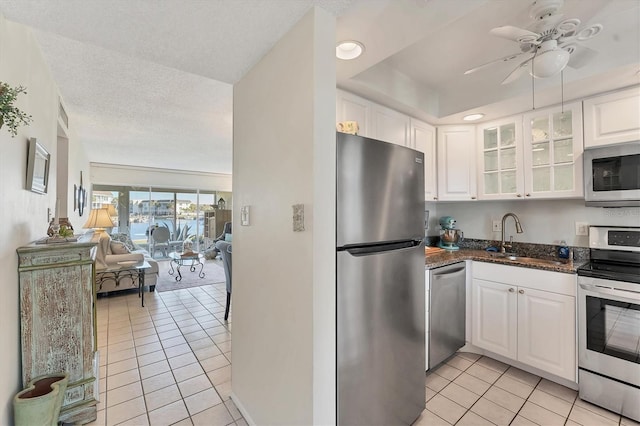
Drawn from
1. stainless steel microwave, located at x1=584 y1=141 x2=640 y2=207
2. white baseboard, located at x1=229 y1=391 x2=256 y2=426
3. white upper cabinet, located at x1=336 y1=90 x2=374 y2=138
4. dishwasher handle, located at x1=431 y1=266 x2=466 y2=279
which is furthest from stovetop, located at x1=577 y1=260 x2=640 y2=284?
white baseboard, located at x1=229 y1=391 x2=256 y2=426

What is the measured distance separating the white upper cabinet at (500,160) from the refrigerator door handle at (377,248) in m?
1.49

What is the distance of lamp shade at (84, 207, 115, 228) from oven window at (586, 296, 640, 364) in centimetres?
610

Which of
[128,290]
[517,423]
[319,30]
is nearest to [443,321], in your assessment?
[517,423]

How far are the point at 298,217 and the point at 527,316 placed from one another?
2.10 m

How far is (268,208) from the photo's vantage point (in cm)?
157

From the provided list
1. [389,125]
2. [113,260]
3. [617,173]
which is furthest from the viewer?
[113,260]

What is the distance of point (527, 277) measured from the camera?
86.9 inches

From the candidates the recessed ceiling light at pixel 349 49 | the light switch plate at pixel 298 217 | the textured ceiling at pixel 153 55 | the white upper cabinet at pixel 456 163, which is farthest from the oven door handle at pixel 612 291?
the textured ceiling at pixel 153 55

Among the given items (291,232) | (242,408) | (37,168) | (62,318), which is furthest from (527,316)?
(37,168)

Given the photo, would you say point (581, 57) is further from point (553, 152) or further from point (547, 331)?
point (547, 331)

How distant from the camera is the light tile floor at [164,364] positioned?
1.88 metres

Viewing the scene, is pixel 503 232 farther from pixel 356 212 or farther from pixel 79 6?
pixel 79 6

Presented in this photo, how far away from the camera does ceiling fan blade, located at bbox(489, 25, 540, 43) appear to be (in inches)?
55.5

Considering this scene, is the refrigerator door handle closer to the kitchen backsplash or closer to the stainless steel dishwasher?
the stainless steel dishwasher
